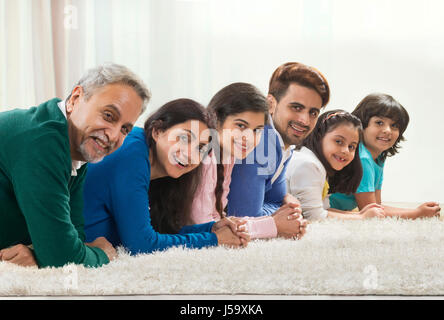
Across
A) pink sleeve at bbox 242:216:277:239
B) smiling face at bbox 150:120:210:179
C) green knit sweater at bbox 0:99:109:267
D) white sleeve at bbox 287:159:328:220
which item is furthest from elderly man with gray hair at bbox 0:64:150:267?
white sleeve at bbox 287:159:328:220

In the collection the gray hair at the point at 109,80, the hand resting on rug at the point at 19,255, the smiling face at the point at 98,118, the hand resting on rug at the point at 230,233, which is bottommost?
the hand resting on rug at the point at 230,233

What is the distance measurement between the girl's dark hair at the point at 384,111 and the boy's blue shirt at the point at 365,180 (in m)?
0.04

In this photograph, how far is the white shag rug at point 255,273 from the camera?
3.42 ft

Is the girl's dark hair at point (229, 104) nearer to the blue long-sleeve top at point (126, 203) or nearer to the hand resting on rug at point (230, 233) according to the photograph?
the hand resting on rug at point (230, 233)

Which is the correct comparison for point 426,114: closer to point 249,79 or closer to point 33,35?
point 249,79

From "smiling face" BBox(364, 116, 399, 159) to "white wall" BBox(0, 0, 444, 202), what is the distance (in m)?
0.05

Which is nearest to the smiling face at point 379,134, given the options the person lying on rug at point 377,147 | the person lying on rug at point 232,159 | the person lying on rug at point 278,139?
the person lying on rug at point 377,147

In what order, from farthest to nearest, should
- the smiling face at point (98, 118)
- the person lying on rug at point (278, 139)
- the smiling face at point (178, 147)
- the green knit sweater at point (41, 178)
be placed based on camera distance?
the person lying on rug at point (278, 139)
the smiling face at point (178, 147)
the smiling face at point (98, 118)
the green knit sweater at point (41, 178)

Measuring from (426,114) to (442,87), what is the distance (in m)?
0.10

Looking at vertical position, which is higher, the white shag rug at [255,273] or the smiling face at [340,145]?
the smiling face at [340,145]

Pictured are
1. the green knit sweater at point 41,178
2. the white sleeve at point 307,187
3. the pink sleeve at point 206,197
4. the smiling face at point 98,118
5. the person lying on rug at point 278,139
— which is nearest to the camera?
the green knit sweater at point 41,178

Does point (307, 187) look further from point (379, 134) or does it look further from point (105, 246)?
point (105, 246)

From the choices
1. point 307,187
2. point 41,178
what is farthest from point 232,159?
point 41,178
